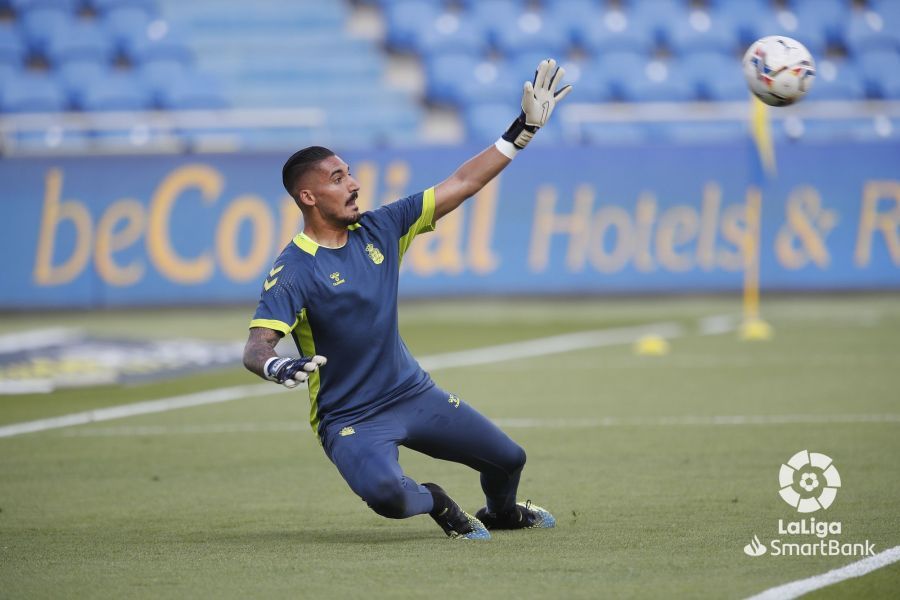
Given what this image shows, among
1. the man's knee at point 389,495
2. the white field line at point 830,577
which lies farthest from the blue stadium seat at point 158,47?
the white field line at point 830,577

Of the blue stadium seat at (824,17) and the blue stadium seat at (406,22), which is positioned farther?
the blue stadium seat at (824,17)

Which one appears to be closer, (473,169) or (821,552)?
(821,552)

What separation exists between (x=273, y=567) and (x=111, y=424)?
536 cm

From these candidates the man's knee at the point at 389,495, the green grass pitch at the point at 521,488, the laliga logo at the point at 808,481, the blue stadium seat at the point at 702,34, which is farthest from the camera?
the blue stadium seat at the point at 702,34

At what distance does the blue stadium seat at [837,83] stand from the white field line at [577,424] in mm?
12910

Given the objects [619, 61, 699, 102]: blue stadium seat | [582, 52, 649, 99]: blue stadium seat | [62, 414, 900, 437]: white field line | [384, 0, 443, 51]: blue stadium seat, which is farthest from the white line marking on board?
[384, 0, 443, 51]: blue stadium seat

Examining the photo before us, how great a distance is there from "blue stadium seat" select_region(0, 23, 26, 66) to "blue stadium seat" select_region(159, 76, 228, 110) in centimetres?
258

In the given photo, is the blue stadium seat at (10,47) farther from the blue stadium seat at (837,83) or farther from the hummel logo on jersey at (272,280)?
the hummel logo on jersey at (272,280)

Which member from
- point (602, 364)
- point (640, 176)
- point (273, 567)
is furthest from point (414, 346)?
point (273, 567)

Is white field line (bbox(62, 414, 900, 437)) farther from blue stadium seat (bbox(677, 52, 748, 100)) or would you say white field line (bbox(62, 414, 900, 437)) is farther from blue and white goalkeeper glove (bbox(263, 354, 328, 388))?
blue stadium seat (bbox(677, 52, 748, 100))

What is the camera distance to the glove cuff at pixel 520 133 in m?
7.21

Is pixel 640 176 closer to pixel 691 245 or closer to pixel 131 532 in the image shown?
pixel 691 245

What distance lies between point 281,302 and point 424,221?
983 millimetres

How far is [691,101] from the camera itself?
2342 centimetres
